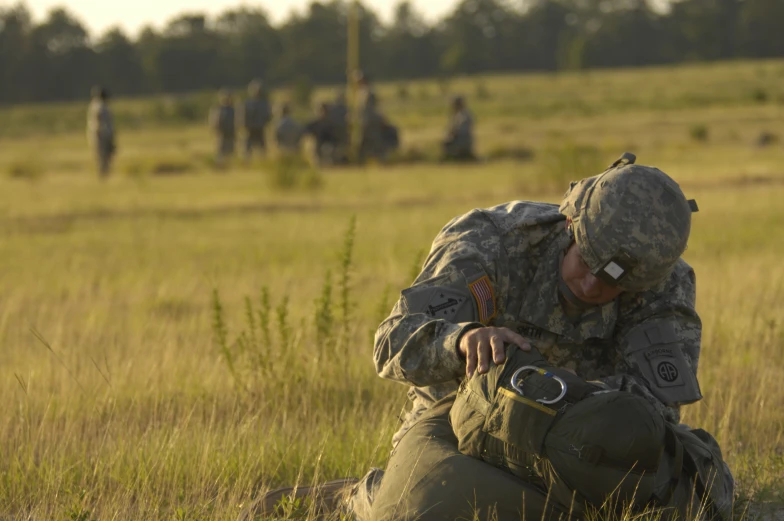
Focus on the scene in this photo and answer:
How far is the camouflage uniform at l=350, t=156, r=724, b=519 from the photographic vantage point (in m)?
3.28

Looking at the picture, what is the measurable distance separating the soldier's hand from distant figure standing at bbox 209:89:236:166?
942 inches

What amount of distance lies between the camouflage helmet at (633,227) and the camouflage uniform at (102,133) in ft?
65.9

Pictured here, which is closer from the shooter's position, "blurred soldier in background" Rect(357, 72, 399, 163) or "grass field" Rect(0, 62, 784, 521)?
"grass field" Rect(0, 62, 784, 521)

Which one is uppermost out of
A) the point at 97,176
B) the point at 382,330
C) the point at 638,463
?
the point at 382,330

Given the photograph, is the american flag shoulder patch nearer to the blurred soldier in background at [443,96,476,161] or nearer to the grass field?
the grass field

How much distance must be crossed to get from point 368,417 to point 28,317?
368cm

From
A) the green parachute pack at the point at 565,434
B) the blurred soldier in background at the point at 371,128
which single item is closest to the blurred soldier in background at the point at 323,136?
the blurred soldier in background at the point at 371,128

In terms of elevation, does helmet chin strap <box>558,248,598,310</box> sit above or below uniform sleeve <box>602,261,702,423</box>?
above

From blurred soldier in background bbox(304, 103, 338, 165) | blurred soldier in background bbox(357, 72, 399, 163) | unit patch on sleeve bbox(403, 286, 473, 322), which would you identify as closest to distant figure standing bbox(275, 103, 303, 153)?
blurred soldier in background bbox(304, 103, 338, 165)

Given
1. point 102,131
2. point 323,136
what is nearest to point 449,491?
point 102,131

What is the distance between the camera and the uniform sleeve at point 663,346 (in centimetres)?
342

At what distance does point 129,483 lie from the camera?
384 cm

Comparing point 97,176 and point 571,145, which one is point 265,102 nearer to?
point 97,176

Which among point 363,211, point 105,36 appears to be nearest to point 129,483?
point 363,211
